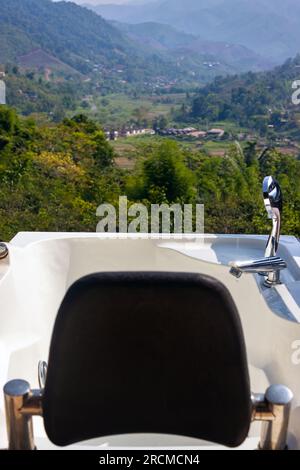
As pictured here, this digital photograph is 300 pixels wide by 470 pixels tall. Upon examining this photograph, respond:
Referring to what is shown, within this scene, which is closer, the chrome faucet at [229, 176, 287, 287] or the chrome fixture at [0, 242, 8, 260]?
the chrome faucet at [229, 176, 287, 287]

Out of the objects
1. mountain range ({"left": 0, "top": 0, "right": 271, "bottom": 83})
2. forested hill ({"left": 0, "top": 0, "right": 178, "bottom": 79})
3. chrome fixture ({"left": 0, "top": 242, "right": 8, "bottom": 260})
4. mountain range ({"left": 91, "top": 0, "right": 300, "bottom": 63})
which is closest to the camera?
chrome fixture ({"left": 0, "top": 242, "right": 8, "bottom": 260})

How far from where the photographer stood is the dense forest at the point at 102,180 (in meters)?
3.79

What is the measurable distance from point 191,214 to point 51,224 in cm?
104

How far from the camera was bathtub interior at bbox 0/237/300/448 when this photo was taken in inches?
61.4

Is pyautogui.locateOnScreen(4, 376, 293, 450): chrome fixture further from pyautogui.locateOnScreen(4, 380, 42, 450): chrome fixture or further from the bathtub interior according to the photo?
the bathtub interior

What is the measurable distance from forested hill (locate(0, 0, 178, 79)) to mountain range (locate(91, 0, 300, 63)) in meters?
6.90

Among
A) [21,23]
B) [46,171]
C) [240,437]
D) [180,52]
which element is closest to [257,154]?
[46,171]

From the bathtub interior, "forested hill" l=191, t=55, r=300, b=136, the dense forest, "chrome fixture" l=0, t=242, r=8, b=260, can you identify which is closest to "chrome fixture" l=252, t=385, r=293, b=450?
the bathtub interior

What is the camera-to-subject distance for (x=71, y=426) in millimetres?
878

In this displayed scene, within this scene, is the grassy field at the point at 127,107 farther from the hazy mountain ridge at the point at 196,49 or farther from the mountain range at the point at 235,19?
the mountain range at the point at 235,19

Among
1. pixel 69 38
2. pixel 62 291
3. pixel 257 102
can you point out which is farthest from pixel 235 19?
pixel 62 291

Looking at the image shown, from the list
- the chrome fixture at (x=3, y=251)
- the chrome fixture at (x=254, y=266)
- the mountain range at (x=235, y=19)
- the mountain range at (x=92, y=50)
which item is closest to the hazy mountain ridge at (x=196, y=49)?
the mountain range at (x=92, y=50)

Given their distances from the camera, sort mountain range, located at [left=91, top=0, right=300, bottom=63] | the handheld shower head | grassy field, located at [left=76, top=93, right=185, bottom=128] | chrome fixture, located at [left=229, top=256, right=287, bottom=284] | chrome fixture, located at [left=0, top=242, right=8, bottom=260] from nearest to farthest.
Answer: chrome fixture, located at [left=229, top=256, right=287, bottom=284] < the handheld shower head < chrome fixture, located at [left=0, top=242, right=8, bottom=260] < grassy field, located at [left=76, top=93, right=185, bottom=128] < mountain range, located at [left=91, top=0, right=300, bottom=63]

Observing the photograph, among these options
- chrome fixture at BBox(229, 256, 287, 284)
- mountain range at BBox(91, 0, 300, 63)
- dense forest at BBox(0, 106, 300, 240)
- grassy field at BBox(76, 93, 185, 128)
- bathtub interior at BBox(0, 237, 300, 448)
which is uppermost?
mountain range at BBox(91, 0, 300, 63)
